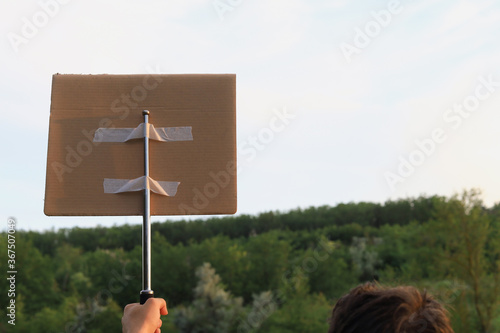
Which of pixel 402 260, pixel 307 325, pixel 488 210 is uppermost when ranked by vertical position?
pixel 488 210

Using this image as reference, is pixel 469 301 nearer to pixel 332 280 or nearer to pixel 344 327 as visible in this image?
pixel 332 280

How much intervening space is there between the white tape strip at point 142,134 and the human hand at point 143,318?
2.85 ft

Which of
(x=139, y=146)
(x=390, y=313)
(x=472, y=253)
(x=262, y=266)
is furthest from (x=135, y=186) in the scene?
(x=262, y=266)

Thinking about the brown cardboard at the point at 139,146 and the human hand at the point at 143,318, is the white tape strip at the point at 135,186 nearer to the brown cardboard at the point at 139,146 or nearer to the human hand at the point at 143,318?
the brown cardboard at the point at 139,146

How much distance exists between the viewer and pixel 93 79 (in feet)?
9.15

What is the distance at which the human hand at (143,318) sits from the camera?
2033 millimetres

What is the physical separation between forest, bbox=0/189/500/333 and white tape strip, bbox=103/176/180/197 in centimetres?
Result: 2499

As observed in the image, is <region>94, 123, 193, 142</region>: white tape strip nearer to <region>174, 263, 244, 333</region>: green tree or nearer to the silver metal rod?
the silver metal rod

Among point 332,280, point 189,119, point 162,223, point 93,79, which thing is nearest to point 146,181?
point 189,119

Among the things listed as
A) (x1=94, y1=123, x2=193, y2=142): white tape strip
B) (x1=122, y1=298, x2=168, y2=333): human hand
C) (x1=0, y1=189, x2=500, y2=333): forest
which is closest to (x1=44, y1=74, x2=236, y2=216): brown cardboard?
(x1=94, y1=123, x2=193, y2=142): white tape strip

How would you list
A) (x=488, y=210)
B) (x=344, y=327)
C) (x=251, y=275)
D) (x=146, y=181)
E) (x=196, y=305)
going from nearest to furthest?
(x=344, y=327) → (x=146, y=181) → (x=488, y=210) → (x=196, y=305) → (x=251, y=275)

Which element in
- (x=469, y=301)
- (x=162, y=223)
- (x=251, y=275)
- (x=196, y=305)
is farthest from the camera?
(x=162, y=223)

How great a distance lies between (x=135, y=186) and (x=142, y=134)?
0.84 ft

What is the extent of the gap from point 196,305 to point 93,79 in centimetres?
3233
